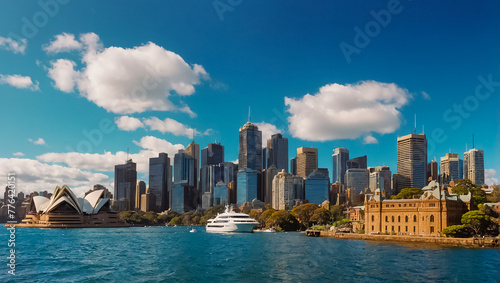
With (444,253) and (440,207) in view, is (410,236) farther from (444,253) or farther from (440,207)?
(444,253)

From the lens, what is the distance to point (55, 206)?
645 feet

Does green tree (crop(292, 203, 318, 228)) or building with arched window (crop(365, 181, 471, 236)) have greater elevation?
building with arched window (crop(365, 181, 471, 236))

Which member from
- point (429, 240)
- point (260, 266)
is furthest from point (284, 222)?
point (260, 266)

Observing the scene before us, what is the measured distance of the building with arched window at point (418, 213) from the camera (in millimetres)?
96188

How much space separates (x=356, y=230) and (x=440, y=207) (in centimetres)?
3108

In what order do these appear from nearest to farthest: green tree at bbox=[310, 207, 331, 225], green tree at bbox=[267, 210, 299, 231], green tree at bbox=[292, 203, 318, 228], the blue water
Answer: the blue water, green tree at bbox=[310, 207, 331, 225], green tree at bbox=[267, 210, 299, 231], green tree at bbox=[292, 203, 318, 228]

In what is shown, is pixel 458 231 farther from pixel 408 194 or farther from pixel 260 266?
pixel 260 266

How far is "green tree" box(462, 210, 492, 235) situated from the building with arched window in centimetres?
470

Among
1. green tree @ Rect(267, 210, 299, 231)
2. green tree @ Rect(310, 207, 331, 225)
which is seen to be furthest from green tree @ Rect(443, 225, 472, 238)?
green tree @ Rect(267, 210, 299, 231)

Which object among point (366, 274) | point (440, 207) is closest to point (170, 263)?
point (366, 274)

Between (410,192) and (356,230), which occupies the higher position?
(410,192)

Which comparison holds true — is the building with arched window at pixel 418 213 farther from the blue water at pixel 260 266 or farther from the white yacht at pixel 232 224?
the white yacht at pixel 232 224

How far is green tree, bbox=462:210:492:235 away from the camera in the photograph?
8988 centimetres

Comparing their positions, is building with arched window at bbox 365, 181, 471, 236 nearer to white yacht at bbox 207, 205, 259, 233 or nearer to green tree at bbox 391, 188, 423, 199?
green tree at bbox 391, 188, 423, 199
